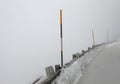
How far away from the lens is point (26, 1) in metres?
3.20

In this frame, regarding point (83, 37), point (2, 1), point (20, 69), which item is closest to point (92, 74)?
point (20, 69)

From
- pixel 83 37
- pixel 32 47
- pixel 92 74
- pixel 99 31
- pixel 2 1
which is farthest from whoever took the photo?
pixel 99 31

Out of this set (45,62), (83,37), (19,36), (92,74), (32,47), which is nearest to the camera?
(92,74)

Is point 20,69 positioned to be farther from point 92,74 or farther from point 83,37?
point 83,37

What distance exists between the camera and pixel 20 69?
3.08 metres

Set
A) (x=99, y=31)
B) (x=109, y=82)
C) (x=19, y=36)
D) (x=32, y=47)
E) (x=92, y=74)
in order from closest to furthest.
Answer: (x=109, y=82), (x=92, y=74), (x=19, y=36), (x=32, y=47), (x=99, y=31)

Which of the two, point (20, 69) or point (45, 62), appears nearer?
point (20, 69)

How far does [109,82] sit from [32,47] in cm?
188

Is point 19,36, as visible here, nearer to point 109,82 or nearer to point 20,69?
point 20,69

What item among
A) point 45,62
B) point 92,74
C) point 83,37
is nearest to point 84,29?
point 83,37

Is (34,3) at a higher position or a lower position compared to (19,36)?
higher

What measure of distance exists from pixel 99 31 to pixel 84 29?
1.27m

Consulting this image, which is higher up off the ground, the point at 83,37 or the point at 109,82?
the point at 83,37

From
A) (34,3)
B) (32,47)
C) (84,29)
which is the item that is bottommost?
(32,47)
